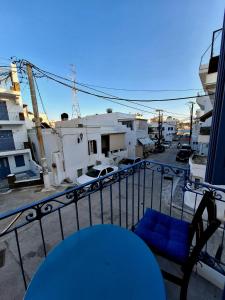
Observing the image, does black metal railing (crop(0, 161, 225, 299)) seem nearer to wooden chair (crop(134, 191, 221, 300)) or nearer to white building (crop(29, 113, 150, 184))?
wooden chair (crop(134, 191, 221, 300))

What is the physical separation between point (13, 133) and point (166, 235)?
13536 mm

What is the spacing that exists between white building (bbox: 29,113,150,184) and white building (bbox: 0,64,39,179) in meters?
0.92

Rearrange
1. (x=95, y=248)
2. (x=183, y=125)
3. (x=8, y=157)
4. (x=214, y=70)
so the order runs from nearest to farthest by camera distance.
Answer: (x=95, y=248) < (x=214, y=70) < (x=8, y=157) < (x=183, y=125)

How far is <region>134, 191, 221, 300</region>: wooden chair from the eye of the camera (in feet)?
4.51

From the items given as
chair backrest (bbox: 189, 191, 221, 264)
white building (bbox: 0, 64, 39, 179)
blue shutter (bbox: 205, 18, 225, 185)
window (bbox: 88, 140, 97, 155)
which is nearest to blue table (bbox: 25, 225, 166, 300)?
chair backrest (bbox: 189, 191, 221, 264)

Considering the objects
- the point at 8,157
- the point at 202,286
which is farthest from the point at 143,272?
the point at 8,157

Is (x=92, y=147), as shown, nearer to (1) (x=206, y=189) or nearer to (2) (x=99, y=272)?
(1) (x=206, y=189)

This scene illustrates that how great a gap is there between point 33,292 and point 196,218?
1776 millimetres

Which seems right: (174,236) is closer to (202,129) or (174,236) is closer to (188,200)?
(188,200)

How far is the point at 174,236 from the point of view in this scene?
1.81m

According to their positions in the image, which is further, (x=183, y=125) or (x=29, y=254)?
(x=183, y=125)

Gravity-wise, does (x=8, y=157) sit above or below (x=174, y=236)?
below

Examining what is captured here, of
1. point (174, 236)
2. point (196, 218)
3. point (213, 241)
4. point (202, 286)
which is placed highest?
point (196, 218)

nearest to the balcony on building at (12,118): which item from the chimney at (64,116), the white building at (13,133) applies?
the white building at (13,133)
